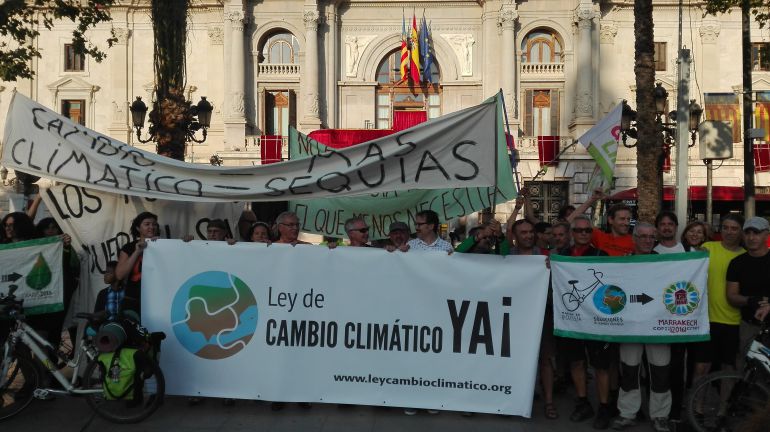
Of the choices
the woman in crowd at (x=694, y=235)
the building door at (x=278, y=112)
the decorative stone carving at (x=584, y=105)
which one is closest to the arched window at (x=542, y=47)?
the decorative stone carving at (x=584, y=105)

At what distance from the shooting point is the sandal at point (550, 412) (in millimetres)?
5793

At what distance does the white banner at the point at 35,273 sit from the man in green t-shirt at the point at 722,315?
5758 mm

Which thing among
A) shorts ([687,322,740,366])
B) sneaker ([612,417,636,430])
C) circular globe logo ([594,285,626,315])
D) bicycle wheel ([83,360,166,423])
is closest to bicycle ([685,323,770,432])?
shorts ([687,322,740,366])

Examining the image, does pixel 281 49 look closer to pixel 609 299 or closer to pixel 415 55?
pixel 415 55

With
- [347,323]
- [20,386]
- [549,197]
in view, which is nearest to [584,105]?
[549,197]

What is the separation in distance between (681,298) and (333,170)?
313 cm

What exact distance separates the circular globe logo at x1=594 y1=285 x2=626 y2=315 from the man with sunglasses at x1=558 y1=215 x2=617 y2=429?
0.31m

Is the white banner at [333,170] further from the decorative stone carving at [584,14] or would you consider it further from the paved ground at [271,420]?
the decorative stone carving at [584,14]

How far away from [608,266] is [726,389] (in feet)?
4.18

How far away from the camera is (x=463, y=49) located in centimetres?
3350

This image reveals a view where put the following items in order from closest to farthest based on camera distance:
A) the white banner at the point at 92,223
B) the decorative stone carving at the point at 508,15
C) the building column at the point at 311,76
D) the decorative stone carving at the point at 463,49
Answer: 1. the white banner at the point at 92,223
2. the decorative stone carving at the point at 508,15
3. the building column at the point at 311,76
4. the decorative stone carving at the point at 463,49

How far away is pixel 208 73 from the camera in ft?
111

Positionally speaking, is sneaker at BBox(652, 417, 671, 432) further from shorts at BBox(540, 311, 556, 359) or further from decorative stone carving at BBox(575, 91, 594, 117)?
decorative stone carving at BBox(575, 91, 594, 117)

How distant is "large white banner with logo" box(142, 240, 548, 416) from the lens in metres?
5.71
